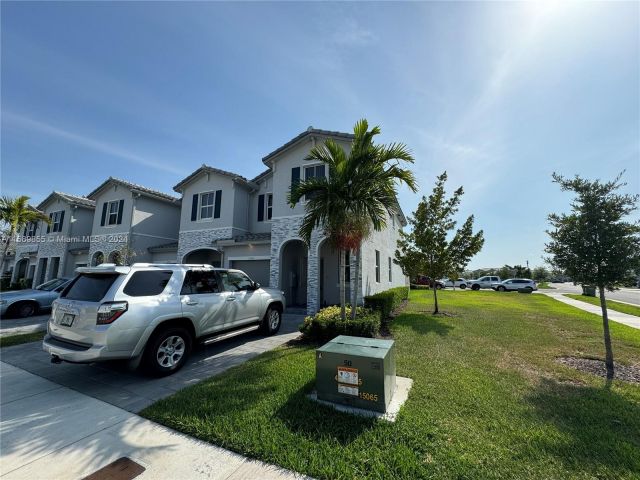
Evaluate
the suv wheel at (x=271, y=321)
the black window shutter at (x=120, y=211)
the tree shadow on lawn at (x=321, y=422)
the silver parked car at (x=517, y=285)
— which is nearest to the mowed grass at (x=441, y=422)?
the tree shadow on lawn at (x=321, y=422)

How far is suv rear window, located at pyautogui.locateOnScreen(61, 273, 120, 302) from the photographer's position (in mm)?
4766

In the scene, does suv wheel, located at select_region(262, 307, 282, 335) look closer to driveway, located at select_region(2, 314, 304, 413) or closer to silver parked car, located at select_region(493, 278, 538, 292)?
driveway, located at select_region(2, 314, 304, 413)

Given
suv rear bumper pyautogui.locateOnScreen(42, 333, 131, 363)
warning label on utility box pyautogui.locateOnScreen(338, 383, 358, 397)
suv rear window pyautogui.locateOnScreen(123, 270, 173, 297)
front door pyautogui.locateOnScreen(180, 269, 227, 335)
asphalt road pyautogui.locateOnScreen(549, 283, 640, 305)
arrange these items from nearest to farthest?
1. warning label on utility box pyautogui.locateOnScreen(338, 383, 358, 397)
2. suv rear bumper pyautogui.locateOnScreen(42, 333, 131, 363)
3. suv rear window pyautogui.locateOnScreen(123, 270, 173, 297)
4. front door pyautogui.locateOnScreen(180, 269, 227, 335)
5. asphalt road pyautogui.locateOnScreen(549, 283, 640, 305)

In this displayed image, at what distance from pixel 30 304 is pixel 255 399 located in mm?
13482

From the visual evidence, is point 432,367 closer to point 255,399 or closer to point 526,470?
point 526,470

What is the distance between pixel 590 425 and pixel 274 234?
11.6 metres

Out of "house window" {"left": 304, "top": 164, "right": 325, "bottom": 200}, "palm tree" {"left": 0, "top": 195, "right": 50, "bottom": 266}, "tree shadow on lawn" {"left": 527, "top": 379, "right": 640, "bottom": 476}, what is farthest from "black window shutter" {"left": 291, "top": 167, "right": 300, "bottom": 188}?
"palm tree" {"left": 0, "top": 195, "right": 50, "bottom": 266}

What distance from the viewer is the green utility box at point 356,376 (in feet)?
12.3

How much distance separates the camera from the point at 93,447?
3162mm

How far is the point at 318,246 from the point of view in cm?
1221

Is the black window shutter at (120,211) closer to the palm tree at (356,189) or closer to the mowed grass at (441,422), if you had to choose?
the palm tree at (356,189)

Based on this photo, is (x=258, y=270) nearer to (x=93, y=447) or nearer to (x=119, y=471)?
(x=93, y=447)

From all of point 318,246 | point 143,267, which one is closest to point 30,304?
point 143,267

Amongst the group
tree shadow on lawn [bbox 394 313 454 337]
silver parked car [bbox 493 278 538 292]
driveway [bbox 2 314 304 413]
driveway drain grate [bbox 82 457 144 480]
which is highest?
silver parked car [bbox 493 278 538 292]
